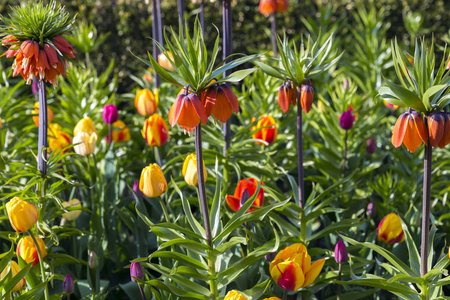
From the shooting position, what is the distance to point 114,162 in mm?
2428

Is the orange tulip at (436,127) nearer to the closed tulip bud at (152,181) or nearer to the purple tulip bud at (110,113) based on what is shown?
the closed tulip bud at (152,181)

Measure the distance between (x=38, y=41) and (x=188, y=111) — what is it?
63 cm

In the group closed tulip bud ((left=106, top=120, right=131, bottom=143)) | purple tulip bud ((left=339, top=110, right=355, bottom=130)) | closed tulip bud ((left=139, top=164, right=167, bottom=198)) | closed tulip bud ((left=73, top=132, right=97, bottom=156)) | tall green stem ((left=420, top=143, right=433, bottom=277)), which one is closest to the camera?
tall green stem ((left=420, top=143, right=433, bottom=277))

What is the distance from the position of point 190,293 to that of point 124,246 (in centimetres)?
68

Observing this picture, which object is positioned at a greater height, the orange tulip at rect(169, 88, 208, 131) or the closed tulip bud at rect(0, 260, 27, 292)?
the orange tulip at rect(169, 88, 208, 131)

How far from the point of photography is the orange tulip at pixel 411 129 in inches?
46.3

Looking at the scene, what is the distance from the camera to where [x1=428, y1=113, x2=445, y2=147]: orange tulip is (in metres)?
1.15

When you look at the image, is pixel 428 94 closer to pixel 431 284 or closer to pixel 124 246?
pixel 431 284

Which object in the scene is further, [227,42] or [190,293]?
[227,42]

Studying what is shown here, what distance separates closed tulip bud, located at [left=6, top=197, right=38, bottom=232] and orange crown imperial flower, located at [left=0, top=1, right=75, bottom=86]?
367 mm

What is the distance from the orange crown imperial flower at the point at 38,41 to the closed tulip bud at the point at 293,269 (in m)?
0.84

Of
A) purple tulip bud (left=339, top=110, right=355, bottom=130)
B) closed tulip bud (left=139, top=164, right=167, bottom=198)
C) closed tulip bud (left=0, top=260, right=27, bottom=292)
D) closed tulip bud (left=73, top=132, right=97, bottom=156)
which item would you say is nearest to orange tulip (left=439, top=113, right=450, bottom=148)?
closed tulip bud (left=139, top=164, right=167, bottom=198)

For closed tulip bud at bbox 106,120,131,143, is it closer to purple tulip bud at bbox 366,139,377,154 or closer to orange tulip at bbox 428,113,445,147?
purple tulip bud at bbox 366,139,377,154

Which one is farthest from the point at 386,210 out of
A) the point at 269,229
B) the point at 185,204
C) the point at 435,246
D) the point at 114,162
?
the point at 114,162
